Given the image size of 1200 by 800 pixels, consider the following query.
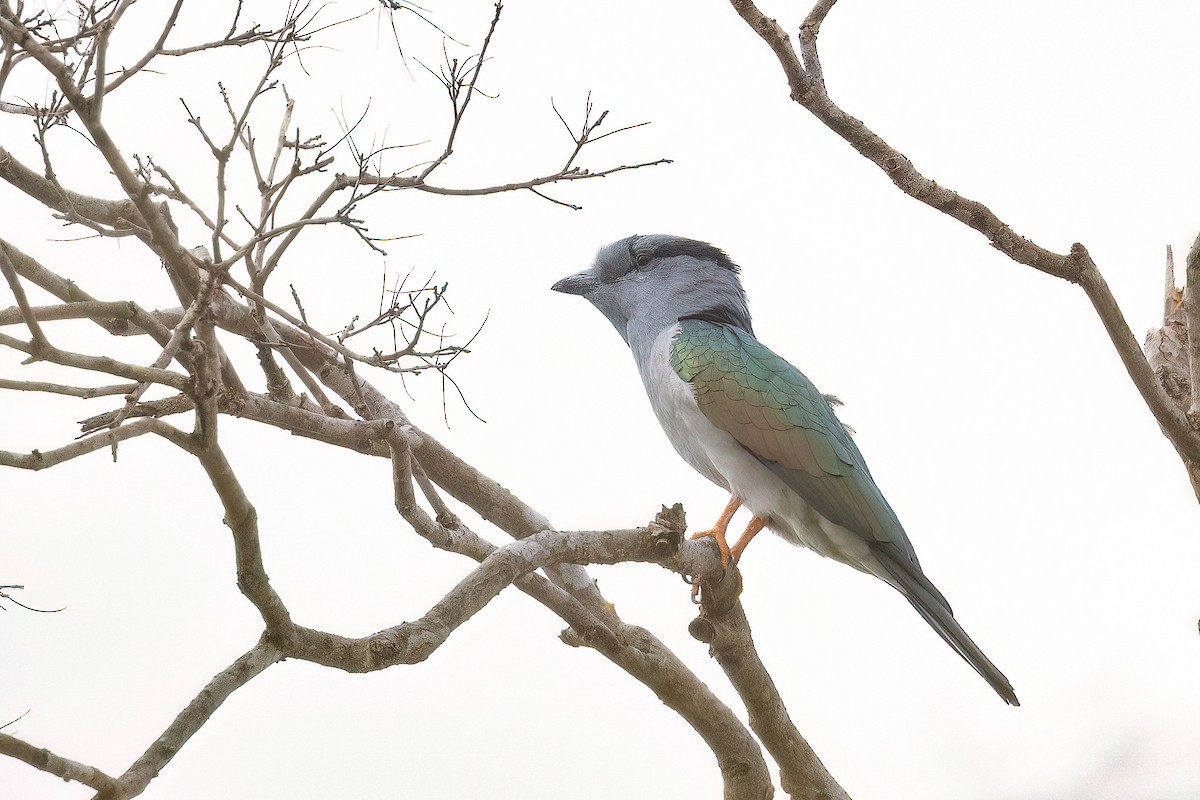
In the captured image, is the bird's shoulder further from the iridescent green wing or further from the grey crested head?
the grey crested head

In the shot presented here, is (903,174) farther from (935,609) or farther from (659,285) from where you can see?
(935,609)

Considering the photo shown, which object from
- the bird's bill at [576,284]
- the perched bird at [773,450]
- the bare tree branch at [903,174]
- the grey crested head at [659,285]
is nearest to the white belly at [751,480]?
the perched bird at [773,450]

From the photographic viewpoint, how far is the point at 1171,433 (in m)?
3.66

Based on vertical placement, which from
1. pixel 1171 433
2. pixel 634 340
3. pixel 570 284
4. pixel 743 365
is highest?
pixel 570 284

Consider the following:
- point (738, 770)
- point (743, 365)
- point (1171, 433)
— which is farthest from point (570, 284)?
point (1171, 433)

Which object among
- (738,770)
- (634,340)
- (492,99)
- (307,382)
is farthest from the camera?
(634,340)

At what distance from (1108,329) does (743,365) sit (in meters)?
1.15

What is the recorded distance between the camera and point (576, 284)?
4191 mm

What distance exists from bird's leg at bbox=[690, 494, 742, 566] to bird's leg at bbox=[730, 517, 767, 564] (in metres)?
0.03

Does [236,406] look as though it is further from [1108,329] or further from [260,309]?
[1108,329]

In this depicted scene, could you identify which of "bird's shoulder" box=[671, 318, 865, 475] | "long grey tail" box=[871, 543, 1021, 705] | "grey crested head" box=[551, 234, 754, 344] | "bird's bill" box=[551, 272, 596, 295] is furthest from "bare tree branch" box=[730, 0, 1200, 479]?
A: "bird's bill" box=[551, 272, 596, 295]

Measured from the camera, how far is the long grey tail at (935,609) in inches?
118

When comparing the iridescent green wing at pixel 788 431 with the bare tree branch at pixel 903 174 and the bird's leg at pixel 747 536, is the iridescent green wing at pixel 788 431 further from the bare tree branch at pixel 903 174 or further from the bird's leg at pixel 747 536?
the bare tree branch at pixel 903 174

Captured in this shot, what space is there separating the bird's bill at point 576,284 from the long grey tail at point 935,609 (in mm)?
1532
